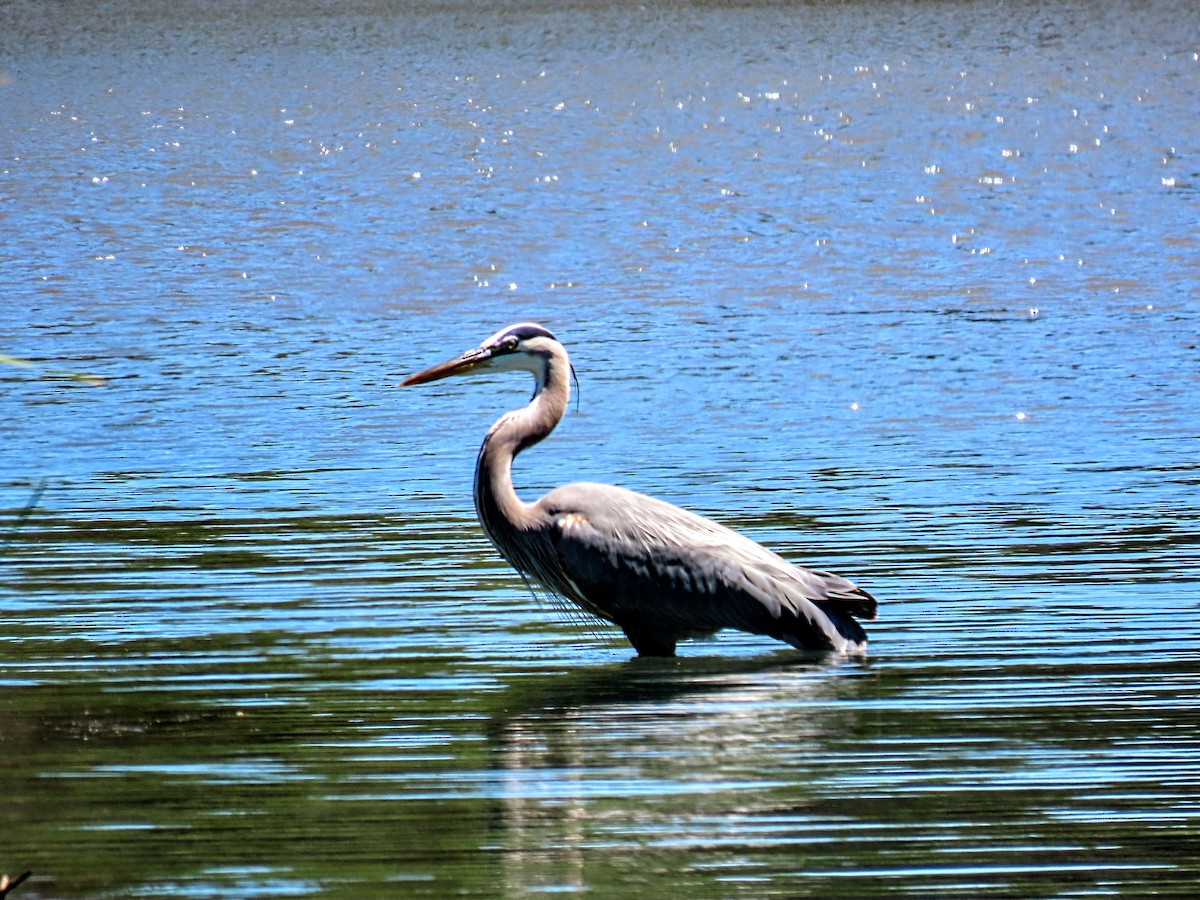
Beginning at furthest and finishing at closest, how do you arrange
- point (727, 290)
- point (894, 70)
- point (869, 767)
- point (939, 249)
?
point (894, 70) < point (939, 249) < point (727, 290) < point (869, 767)

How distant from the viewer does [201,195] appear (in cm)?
2416

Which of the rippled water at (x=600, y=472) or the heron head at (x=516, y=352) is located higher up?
the heron head at (x=516, y=352)

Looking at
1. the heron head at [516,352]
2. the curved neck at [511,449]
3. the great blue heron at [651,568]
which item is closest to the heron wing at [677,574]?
the great blue heron at [651,568]

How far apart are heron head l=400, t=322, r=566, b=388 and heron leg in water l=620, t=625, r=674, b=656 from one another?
1106 mm

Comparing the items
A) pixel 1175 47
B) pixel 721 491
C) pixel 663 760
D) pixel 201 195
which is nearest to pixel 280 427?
pixel 721 491

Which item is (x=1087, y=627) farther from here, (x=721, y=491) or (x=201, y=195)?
(x=201, y=195)

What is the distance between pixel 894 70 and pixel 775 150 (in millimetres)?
7333

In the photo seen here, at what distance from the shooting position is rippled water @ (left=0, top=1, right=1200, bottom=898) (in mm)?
5504

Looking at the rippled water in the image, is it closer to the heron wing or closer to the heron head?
the heron wing

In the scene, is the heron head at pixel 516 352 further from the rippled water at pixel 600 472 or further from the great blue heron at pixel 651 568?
the rippled water at pixel 600 472

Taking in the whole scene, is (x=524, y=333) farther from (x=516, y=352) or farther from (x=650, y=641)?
(x=650, y=641)

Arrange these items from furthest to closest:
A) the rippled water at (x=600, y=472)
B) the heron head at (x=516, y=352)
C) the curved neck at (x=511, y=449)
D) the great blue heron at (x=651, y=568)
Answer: the heron head at (x=516, y=352)
the curved neck at (x=511, y=449)
the great blue heron at (x=651, y=568)
the rippled water at (x=600, y=472)

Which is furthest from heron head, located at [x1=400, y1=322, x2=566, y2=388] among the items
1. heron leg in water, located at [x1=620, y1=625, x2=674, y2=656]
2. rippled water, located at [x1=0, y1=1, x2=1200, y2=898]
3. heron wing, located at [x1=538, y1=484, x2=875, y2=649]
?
heron leg in water, located at [x1=620, y1=625, x2=674, y2=656]

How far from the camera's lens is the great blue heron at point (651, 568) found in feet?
25.8
